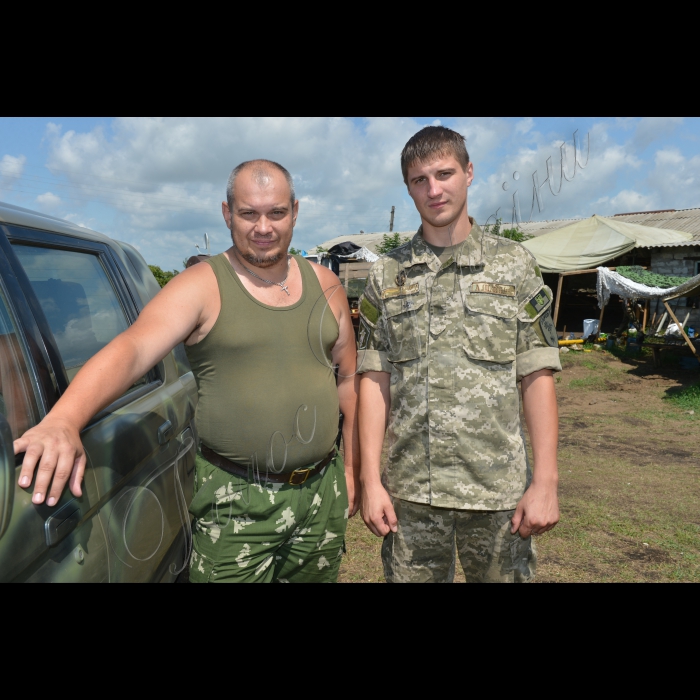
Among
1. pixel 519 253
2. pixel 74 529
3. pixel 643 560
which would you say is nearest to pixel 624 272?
pixel 643 560

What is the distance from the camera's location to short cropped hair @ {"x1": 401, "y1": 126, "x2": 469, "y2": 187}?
1839 mm

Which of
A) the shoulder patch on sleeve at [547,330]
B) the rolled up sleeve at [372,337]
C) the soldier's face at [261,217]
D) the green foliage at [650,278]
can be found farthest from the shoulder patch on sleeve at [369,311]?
the green foliage at [650,278]

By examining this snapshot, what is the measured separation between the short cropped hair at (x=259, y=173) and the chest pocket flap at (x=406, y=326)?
19.7 inches

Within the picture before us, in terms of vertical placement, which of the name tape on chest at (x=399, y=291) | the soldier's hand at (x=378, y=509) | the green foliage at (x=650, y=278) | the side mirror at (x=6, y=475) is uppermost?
the name tape on chest at (x=399, y=291)

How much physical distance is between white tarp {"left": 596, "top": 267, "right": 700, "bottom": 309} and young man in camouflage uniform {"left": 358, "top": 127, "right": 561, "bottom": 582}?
943 centimetres

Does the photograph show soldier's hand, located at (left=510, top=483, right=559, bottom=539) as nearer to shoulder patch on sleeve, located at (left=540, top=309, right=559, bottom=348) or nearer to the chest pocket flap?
shoulder patch on sleeve, located at (left=540, top=309, right=559, bottom=348)

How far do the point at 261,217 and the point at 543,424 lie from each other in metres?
1.07

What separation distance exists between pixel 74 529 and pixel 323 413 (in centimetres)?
76

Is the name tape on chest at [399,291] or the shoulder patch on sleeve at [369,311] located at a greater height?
the name tape on chest at [399,291]

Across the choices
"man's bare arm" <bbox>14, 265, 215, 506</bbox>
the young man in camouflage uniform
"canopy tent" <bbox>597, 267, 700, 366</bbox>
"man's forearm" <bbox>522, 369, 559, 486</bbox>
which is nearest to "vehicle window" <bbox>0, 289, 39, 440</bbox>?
"man's bare arm" <bbox>14, 265, 215, 506</bbox>

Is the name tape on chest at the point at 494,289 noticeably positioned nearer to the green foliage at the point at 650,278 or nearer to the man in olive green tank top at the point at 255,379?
the man in olive green tank top at the point at 255,379

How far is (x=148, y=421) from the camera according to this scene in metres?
2.04

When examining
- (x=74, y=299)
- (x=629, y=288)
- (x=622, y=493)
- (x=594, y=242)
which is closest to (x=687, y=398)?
(x=629, y=288)

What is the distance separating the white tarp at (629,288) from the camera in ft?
34.2
